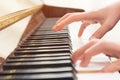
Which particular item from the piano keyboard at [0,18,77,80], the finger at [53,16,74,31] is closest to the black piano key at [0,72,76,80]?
the piano keyboard at [0,18,77,80]

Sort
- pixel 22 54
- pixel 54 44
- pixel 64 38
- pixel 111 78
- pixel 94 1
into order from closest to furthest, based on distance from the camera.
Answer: pixel 111 78 → pixel 22 54 → pixel 54 44 → pixel 64 38 → pixel 94 1

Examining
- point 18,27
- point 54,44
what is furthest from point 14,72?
point 18,27

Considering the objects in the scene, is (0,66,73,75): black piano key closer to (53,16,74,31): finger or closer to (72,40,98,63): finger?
(72,40,98,63): finger

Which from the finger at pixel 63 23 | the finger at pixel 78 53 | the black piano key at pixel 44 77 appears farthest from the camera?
the finger at pixel 63 23

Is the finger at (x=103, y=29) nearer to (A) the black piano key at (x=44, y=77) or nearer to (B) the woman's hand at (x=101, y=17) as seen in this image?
(B) the woman's hand at (x=101, y=17)

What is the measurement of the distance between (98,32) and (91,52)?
342mm

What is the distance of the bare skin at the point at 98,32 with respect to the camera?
605 mm

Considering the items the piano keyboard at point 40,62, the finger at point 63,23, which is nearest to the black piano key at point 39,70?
the piano keyboard at point 40,62

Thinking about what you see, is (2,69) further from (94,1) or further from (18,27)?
(94,1)

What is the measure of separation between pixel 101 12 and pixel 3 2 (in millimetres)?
407

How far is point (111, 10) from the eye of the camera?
99 centimetres

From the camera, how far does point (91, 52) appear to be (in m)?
0.60

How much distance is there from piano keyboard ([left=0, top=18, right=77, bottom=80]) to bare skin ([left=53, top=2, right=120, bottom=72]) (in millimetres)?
40

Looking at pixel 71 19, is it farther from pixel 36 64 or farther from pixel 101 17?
pixel 36 64
